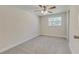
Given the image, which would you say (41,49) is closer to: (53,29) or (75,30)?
(75,30)

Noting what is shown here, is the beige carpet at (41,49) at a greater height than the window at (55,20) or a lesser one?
lesser

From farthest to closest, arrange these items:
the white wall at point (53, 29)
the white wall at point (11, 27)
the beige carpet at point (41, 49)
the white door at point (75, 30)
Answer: the white wall at point (53, 29)
the white wall at point (11, 27)
the beige carpet at point (41, 49)
the white door at point (75, 30)

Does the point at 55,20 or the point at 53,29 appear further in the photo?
the point at 53,29

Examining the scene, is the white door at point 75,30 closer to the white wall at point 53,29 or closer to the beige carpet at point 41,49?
the beige carpet at point 41,49

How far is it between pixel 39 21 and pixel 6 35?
373cm

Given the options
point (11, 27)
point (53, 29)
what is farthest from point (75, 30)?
point (53, 29)

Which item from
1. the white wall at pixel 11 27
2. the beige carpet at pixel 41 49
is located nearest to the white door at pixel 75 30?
the beige carpet at pixel 41 49

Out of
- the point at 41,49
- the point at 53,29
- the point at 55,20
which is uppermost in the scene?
the point at 55,20

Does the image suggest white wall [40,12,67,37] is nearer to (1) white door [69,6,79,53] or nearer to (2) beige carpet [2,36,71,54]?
(2) beige carpet [2,36,71,54]

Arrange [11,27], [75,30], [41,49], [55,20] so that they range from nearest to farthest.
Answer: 1. [75,30]
2. [41,49]
3. [11,27]
4. [55,20]

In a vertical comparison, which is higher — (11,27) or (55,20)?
(55,20)

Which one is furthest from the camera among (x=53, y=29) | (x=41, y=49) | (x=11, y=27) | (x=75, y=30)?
(x=53, y=29)
